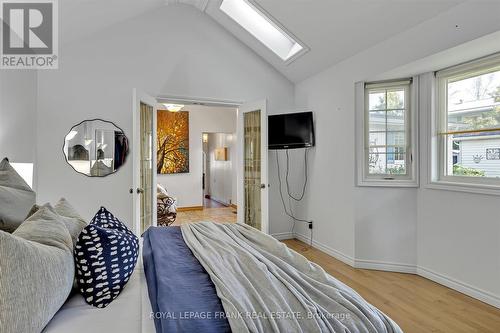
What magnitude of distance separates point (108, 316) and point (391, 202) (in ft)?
10.1

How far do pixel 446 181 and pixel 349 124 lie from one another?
120cm

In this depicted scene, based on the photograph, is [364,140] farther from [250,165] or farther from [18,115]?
[18,115]

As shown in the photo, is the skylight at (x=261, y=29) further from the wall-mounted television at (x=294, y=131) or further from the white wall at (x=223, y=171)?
the white wall at (x=223, y=171)

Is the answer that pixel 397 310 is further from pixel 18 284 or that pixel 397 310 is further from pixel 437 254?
pixel 18 284

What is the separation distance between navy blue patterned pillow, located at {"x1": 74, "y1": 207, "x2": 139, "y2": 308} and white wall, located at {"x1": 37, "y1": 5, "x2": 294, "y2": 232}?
2.45m

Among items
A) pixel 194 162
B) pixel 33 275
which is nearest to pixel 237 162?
pixel 194 162

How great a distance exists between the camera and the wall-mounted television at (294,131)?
4.15 meters

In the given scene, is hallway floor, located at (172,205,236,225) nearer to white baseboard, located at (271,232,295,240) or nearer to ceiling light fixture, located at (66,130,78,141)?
white baseboard, located at (271,232,295,240)

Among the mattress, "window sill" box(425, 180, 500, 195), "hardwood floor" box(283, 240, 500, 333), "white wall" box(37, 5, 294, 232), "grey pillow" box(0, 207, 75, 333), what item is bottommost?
"hardwood floor" box(283, 240, 500, 333)

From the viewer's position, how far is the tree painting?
682cm
